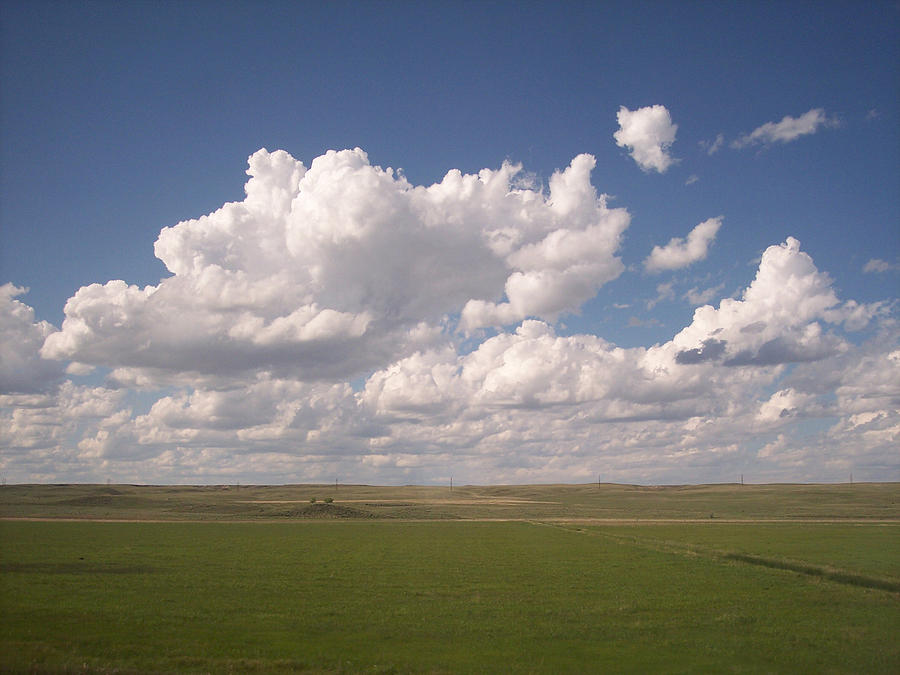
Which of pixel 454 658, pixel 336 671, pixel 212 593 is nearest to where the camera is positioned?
pixel 336 671

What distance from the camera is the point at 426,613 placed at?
30.4 m

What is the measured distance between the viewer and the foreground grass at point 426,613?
2317 centimetres

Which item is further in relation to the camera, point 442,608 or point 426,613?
point 442,608

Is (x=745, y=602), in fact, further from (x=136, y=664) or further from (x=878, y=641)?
(x=136, y=664)

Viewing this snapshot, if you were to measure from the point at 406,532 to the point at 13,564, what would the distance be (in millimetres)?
48522

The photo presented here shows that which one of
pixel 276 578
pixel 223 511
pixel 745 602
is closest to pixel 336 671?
pixel 276 578

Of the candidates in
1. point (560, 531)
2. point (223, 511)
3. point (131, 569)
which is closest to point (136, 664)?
point (131, 569)

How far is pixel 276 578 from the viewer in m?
40.4

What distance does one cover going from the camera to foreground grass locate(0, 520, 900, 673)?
2317cm

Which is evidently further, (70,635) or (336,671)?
(70,635)

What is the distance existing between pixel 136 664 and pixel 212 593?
13331 millimetres

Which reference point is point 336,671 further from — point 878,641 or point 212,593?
point 878,641

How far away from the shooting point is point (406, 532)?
8462cm

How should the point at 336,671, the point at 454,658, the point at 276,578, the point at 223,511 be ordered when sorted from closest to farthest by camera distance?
the point at 336,671, the point at 454,658, the point at 276,578, the point at 223,511
